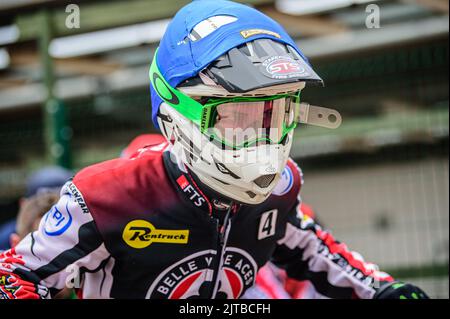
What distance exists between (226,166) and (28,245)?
1.65 ft

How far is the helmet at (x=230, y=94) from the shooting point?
1.90 meters

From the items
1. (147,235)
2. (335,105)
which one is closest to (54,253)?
(147,235)

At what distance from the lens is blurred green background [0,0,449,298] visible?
328 centimetres

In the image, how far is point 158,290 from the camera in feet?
7.14

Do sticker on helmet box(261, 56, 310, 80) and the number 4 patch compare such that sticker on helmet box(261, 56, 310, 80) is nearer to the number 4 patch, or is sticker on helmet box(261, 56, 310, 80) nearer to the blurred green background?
the number 4 patch

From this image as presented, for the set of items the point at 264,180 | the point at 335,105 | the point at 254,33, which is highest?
the point at 254,33

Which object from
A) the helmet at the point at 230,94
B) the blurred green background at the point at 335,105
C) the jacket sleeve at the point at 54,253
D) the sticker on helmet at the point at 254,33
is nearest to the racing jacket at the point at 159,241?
the jacket sleeve at the point at 54,253

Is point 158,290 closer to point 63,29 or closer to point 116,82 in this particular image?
point 63,29

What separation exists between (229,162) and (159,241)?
11.9 inches

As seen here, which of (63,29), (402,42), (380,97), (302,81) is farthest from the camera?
(380,97)

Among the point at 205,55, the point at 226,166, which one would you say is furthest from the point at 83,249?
the point at 205,55

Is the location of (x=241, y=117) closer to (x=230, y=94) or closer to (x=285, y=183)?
(x=230, y=94)

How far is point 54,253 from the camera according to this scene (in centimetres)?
200

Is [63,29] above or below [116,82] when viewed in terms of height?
above
